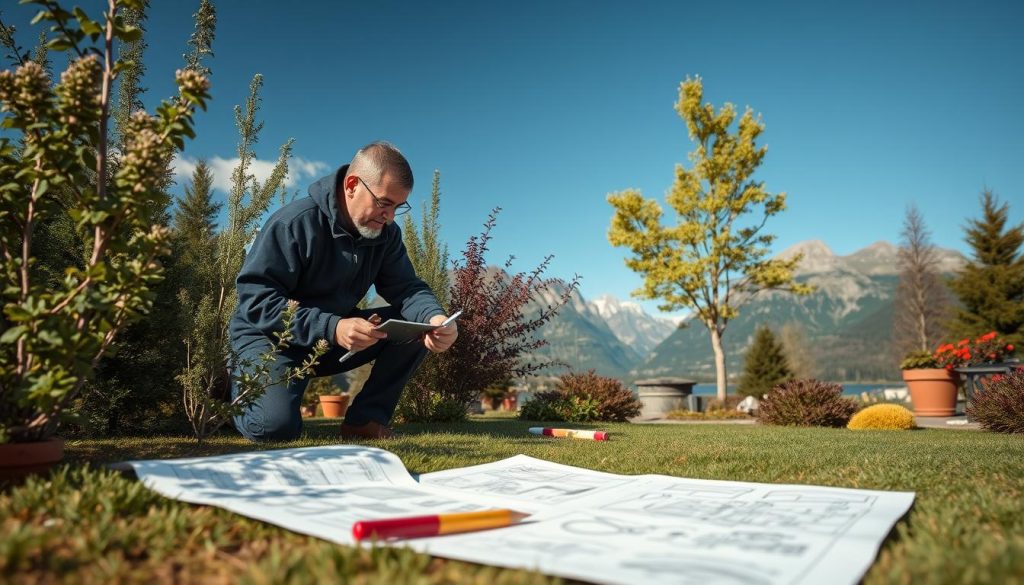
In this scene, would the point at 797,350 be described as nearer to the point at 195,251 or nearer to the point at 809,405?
the point at 809,405

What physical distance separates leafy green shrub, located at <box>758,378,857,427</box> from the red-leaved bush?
3.31 meters

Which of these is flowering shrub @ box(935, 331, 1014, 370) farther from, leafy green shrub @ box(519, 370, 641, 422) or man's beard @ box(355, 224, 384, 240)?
man's beard @ box(355, 224, 384, 240)

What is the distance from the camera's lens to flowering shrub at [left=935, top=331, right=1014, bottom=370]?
10.1 metres

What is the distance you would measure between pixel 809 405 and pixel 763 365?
13.8 meters

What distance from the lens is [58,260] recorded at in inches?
153

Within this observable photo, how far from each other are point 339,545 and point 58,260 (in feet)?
12.8

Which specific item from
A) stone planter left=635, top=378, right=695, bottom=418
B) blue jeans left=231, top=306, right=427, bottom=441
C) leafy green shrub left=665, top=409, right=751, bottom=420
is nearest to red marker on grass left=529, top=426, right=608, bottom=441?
blue jeans left=231, top=306, right=427, bottom=441

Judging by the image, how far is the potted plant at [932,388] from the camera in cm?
1125

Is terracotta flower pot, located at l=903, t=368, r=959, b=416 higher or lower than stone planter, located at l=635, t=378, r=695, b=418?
higher

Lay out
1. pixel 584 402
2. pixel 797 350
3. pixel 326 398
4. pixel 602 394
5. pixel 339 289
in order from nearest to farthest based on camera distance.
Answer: pixel 339 289 < pixel 584 402 < pixel 602 394 < pixel 326 398 < pixel 797 350

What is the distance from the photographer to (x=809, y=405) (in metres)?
7.75

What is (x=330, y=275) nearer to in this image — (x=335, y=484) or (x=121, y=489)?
(x=335, y=484)

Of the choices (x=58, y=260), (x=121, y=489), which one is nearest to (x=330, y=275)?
(x=58, y=260)

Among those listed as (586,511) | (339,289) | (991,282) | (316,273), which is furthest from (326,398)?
(991,282)
